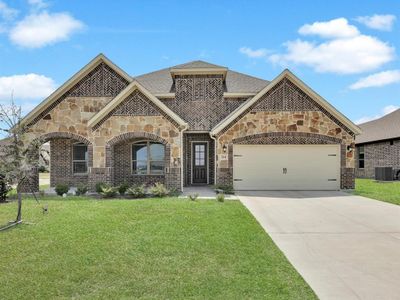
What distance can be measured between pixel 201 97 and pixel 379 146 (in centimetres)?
1622

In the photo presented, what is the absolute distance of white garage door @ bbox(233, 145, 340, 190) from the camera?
1862 centimetres

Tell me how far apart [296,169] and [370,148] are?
1479 centimetres

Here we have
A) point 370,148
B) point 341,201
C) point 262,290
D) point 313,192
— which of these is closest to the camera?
point 262,290

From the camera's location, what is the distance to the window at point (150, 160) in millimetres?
19438

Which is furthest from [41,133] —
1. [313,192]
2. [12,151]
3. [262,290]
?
[262,290]

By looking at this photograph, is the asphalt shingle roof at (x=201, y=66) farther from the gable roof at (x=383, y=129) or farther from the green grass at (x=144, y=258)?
the green grass at (x=144, y=258)

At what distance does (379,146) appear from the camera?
29062mm

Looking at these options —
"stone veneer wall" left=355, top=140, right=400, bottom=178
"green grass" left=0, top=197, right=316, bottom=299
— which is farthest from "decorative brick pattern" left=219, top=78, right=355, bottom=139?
"stone veneer wall" left=355, top=140, right=400, bottom=178

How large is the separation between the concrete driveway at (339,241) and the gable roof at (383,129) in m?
15.3

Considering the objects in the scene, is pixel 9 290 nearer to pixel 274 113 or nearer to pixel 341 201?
pixel 341 201

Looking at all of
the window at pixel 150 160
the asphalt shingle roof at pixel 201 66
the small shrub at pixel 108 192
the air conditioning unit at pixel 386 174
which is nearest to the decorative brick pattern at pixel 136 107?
the window at pixel 150 160

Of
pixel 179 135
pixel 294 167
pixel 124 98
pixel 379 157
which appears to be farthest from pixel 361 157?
pixel 124 98

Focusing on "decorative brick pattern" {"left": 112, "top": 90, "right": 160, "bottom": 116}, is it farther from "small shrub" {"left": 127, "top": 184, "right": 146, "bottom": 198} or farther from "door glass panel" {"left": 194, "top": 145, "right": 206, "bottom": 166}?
"door glass panel" {"left": 194, "top": 145, "right": 206, "bottom": 166}

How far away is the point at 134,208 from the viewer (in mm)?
12094
